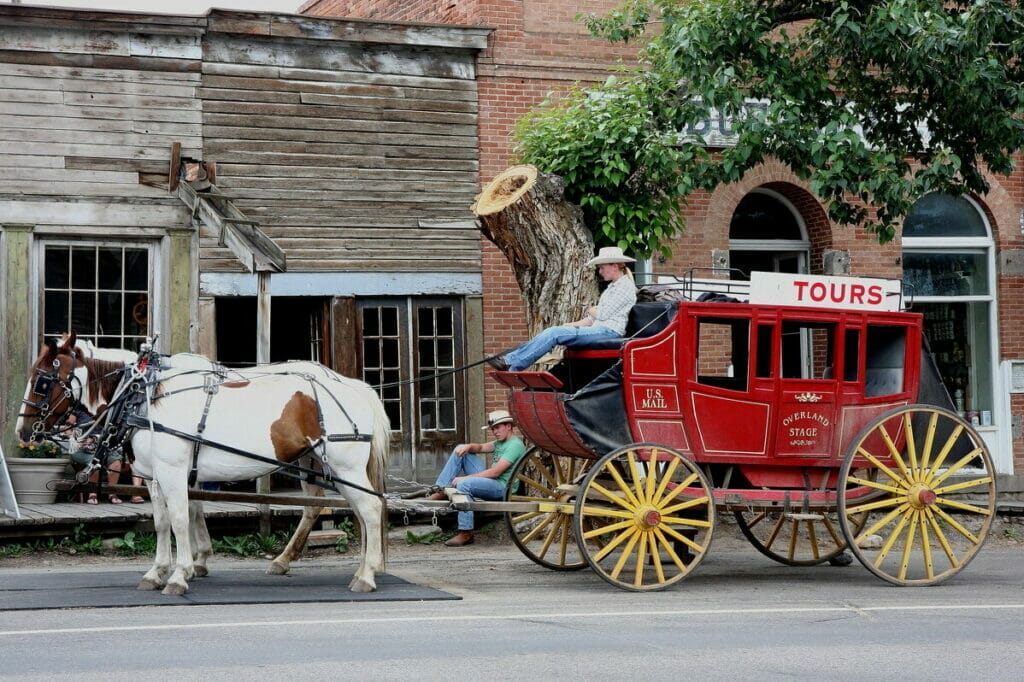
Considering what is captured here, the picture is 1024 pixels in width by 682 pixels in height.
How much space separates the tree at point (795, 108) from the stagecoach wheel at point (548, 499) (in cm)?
298

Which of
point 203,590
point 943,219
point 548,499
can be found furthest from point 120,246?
point 943,219

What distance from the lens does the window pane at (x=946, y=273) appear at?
17.7m

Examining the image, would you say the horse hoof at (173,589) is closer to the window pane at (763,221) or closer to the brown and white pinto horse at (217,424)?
the brown and white pinto horse at (217,424)

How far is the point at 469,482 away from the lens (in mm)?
11758

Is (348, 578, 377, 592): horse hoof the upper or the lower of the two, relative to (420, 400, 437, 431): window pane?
lower

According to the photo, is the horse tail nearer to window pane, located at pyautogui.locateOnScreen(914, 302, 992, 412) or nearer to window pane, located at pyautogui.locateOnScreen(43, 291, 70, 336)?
window pane, located at pyautogui.locateOnScreen(43, 291, 70, 336)

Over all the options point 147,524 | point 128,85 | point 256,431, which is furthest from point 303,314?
point 256,431

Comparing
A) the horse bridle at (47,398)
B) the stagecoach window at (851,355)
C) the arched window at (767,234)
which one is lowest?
the horse bridle at (47,398)

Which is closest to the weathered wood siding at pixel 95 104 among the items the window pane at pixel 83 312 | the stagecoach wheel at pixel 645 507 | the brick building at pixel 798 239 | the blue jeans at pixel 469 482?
the window pane at pixel 83 312

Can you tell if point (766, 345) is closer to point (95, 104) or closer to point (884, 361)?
point (884, 361)

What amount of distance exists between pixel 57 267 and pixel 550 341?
21.8ft

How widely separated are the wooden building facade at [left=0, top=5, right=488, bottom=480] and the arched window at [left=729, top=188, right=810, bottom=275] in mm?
3739

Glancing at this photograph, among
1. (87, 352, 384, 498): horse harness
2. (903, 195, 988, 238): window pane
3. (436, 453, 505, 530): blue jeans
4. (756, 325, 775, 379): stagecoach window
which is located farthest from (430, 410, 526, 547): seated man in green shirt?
(903, 195, 988, 238): window pane

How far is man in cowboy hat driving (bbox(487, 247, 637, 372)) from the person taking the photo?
33.2 ft
